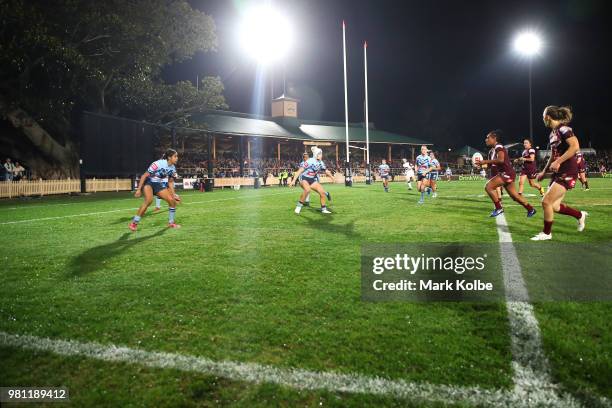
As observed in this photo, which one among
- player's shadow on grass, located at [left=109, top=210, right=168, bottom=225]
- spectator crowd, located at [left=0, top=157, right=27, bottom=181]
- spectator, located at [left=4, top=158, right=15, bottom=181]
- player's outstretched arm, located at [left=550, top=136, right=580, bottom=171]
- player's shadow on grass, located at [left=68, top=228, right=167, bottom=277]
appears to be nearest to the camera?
player's shadow on grass, located at [left=68, top=228, right=167, bottom=277]

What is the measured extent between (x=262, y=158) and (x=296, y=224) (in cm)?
3922

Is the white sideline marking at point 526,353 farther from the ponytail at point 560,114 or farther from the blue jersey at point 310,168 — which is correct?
the blue jersey at point 310,168

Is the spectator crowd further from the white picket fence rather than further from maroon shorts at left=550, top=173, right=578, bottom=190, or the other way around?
maroon shorts at left=550, top=173, right=578, bottom=190

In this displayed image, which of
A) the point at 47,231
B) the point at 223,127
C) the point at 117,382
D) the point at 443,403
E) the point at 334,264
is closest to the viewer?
the point at 443,403

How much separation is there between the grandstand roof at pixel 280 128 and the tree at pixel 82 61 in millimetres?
7394

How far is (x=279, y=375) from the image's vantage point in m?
2.88

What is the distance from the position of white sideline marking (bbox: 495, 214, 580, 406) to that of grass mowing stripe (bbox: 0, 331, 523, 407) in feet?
0.55

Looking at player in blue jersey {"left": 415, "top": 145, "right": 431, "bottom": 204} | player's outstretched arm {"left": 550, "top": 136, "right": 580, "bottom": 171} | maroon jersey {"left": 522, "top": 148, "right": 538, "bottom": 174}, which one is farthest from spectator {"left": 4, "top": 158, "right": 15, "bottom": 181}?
player's outstretched arm {"left": 550, "top": 136, "right": 580, "bottom": 171}

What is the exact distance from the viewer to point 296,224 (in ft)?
34.2

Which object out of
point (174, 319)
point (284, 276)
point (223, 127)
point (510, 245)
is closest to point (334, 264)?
point (284, 276)

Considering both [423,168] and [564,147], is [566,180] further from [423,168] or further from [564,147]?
[423,168]

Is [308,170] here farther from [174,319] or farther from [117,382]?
[117,382]

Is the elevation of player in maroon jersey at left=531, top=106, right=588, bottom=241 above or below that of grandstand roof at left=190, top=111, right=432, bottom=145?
below

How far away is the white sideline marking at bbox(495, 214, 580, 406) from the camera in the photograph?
102 inches
